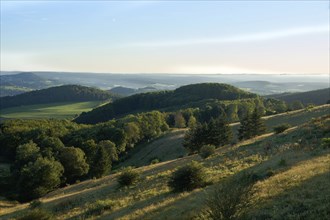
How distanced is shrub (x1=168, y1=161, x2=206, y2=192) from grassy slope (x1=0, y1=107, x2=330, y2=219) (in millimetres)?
863

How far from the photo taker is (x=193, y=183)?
26.8 m

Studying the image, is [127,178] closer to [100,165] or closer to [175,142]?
[100,165]

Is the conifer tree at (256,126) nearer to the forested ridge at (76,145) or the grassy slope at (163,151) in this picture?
the forested ridge at (76,145)

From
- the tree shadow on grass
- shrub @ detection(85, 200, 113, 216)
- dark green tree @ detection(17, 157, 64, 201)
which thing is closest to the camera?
the tree shadow on grass

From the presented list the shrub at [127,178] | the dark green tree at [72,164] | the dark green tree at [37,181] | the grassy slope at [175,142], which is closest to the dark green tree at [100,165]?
the dark green tree at [72,164]

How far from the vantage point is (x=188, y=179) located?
27.0 meters

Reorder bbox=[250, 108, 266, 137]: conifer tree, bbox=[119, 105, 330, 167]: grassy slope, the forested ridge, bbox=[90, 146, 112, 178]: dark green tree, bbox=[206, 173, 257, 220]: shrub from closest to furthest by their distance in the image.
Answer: bbox=[206, 173, 257, 220]: shrub
the forested ridge
bbox=[250, 108, 266, 137]: conifer tree
bbox=[119, 105, 330, 167]: grassy slope
bbox=[90, 146, 112, 178]: dark green tree

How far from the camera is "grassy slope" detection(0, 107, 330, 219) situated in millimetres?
16703

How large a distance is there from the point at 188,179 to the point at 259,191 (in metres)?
8.10

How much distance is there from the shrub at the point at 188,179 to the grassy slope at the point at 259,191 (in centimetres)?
86

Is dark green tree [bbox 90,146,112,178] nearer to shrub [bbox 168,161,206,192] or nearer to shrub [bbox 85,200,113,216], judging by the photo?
shrub [bbox 85,200,113,216]

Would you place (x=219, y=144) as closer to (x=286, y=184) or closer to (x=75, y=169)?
(x=75, y=169)

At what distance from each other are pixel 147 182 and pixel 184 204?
14347 millimetres

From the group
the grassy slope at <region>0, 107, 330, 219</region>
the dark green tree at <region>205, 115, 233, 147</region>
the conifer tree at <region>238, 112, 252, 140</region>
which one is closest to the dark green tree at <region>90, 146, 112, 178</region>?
the dark green tree at <region>205, 115, 233, 147</region>
